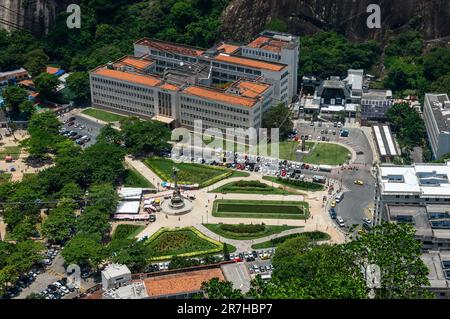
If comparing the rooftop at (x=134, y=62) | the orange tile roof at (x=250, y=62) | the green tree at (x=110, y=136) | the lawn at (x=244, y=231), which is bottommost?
the lawn at (x=244, y=231)

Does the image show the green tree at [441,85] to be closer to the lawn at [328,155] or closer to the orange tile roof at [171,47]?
the lawn at [328,155]

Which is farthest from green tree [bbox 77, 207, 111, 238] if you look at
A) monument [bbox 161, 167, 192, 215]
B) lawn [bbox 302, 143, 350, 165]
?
lawn [bbox 302, 143, 350, 165]

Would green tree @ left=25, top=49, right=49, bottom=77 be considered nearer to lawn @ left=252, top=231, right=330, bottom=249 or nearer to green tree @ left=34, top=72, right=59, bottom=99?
green tree @ left=34, top=72, right=59, bottom=99

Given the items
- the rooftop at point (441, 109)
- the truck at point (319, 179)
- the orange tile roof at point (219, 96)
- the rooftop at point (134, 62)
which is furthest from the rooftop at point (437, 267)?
the rooftop at point (134, 62)

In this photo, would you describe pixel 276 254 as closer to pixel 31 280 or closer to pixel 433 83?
pixel 31 280

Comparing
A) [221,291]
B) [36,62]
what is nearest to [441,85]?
[36,62]
